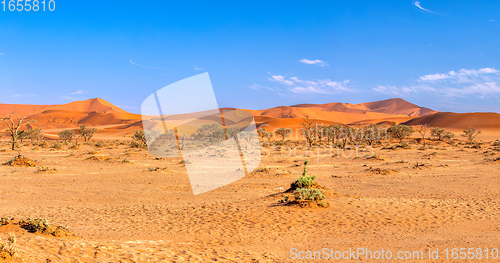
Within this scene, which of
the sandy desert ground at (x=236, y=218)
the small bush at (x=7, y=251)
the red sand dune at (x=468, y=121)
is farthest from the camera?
the red sand dune at (x=468, y=121)

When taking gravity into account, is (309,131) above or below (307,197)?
above

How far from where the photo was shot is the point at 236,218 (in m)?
9.77

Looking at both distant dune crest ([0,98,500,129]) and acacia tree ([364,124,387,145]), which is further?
distant dune crest ([0,98,500,129])

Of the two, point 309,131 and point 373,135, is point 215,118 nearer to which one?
point 373,135

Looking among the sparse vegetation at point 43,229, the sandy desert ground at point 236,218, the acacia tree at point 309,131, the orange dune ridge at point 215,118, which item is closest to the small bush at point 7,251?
the sandy desert ground at point 236,218

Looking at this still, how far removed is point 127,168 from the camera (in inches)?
929

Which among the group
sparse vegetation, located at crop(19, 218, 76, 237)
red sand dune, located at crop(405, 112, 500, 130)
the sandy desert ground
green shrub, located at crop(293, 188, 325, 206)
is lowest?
→ the sandy desert ground

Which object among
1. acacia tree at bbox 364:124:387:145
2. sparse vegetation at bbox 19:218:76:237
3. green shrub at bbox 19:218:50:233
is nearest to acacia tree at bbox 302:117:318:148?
acacia tree at bbox 364:124:387:145

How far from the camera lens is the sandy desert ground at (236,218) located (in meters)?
6.49

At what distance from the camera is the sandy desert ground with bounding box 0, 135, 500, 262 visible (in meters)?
6.49

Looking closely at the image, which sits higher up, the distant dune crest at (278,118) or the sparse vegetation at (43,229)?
the distant dune crest at (278,118)

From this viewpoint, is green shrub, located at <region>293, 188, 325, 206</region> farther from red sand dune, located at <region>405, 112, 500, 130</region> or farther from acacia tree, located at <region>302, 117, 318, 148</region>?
red sand dune, located at <region>405, 112, 500, 130</region>

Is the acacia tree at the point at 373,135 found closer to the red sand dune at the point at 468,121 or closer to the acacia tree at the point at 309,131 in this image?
the acacia tree at the point at 309,131

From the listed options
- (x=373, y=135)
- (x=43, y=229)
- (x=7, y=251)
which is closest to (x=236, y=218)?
(x=43, y=229)
